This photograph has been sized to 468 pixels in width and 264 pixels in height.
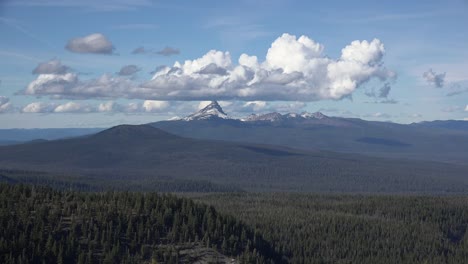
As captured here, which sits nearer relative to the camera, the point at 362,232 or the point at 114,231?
the point at 114,231

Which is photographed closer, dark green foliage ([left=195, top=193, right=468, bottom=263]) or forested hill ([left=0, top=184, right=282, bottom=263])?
forested hill ([left=0, top=184, right=282, bottom=263])

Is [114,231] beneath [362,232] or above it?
above

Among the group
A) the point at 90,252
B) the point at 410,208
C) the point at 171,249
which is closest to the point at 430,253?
the point at 410,208

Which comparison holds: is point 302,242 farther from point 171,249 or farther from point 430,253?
point 171,249

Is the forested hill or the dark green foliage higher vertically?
the forested hill
